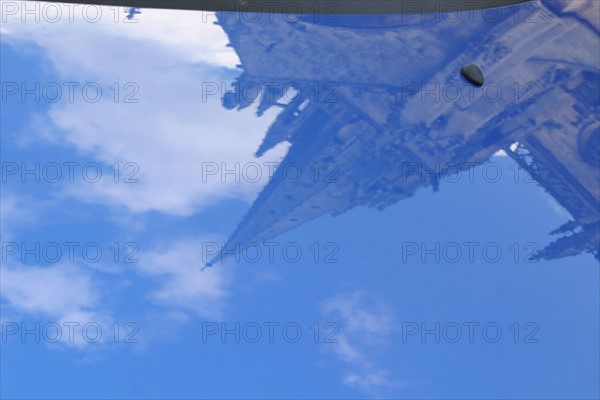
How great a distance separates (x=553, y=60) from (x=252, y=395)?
14.4ft

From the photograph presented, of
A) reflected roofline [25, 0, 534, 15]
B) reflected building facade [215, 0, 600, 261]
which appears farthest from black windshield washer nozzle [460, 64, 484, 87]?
reflected roofline [25, 0, 534, 15]

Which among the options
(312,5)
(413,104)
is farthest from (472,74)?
(312,5)

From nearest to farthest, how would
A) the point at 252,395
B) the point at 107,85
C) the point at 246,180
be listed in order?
the point at 252,395 < the point at 246,180 < the point at 107,85

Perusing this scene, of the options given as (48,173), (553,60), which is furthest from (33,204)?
(553,60)

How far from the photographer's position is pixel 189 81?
5812 mm

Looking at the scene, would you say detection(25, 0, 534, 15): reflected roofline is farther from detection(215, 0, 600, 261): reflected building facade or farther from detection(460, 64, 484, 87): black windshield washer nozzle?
detection(460, 64, 484, 87): black windshield washer nozzle

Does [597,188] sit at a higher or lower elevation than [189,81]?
lower

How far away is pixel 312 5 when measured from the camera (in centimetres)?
652

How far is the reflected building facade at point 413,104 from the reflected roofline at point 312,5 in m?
0.07

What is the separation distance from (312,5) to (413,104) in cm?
136

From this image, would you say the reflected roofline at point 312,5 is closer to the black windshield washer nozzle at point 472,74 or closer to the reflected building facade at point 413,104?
the reflected building facade at point 413,104

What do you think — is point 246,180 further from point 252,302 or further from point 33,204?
point 33,204

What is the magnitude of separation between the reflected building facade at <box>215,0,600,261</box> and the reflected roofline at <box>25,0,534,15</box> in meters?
0.07

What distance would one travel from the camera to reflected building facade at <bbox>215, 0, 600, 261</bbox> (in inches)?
207
